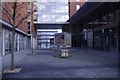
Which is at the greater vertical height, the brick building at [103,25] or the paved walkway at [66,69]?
the brick building at [103,25]

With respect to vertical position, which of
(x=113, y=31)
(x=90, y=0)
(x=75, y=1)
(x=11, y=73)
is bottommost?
(x=11, y=73)

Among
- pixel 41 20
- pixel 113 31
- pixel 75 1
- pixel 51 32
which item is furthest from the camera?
pixel 51 32

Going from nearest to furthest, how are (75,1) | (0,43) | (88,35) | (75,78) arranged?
(75,78) → (0,43) → (88,35) → (75,1)

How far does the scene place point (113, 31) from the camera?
32062 mm

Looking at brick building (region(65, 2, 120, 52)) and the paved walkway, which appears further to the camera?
brick building (region(65, 2, 120, 52))

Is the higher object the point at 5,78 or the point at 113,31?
the point at 113,31

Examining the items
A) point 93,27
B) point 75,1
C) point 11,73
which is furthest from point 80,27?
point 11,73

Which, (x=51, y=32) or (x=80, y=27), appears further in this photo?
(x=51, y=32)

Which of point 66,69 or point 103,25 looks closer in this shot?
point 66,69

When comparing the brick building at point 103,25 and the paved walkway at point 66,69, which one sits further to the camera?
the brick building at point 103,25

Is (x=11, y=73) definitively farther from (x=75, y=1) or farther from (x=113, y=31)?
(x=75, y=1)

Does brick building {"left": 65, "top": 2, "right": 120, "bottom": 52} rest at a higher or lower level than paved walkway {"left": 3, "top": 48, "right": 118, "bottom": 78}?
higher

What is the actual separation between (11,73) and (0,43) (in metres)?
13.1

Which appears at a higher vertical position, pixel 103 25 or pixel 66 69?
pixel 103 25
